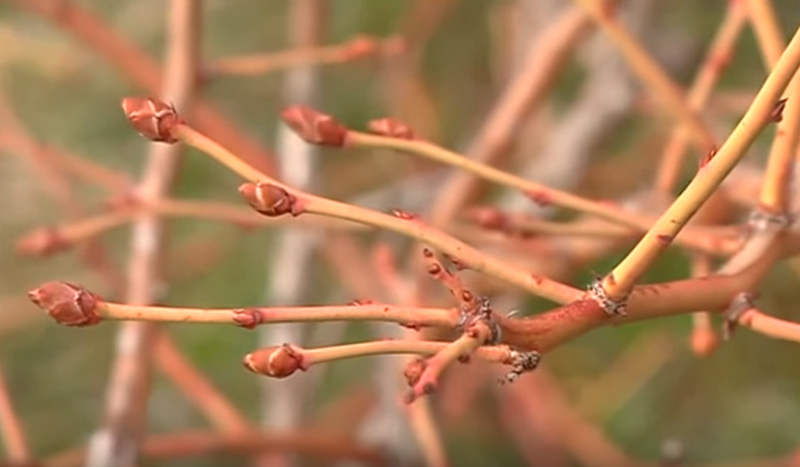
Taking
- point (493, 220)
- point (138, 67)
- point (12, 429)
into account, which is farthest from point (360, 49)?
point (138, 67)

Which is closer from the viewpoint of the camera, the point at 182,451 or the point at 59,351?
the point at 182,451

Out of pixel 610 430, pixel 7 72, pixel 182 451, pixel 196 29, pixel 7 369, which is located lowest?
pixel 182 451

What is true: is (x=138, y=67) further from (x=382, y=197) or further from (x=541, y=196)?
(x=541, y=196)

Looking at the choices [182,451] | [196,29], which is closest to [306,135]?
[196,29]

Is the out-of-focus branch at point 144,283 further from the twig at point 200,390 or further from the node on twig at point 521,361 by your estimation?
the node on twig at point 521,361

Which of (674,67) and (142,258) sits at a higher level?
(674,67)

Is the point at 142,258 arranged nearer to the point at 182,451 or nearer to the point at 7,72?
the point at 182,451

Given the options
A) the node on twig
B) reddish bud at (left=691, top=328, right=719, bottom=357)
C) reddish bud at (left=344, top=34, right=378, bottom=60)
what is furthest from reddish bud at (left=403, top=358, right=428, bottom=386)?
reddish bud at (left=344, top=34, right=378, bottom=60)
